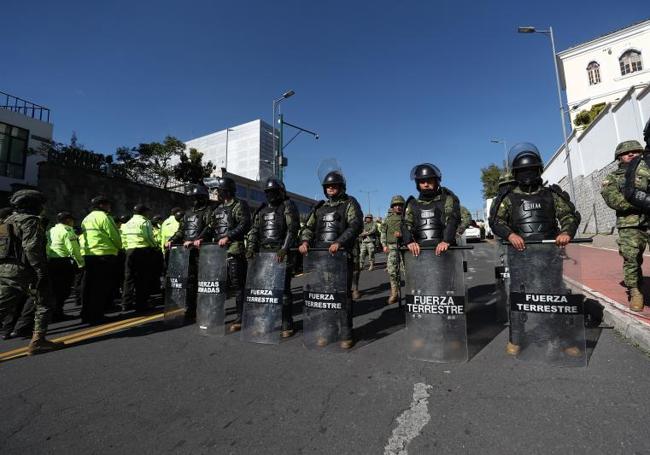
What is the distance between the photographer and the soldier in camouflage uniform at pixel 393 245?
6.38m

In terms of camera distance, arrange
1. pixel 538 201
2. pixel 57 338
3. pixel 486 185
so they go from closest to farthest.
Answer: pixel 538 201 < pixel 57 338 < pixel 486 185

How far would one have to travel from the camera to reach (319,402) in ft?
8.09

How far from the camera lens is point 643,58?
30.3 m

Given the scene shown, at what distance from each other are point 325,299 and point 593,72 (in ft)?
138

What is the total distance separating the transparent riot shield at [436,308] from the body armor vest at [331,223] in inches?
44.1

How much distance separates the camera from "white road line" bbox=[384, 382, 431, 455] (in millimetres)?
1910

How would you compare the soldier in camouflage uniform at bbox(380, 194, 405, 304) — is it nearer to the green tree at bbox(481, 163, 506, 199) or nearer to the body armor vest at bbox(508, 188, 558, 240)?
the body armor vest at bbox(508, 188, 558, 240)

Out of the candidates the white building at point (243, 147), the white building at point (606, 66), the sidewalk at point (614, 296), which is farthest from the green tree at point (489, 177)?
the sidewalk at point (614, 296)

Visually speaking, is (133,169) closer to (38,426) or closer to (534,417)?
(38,426)

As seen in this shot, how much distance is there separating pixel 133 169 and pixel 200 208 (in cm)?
1874

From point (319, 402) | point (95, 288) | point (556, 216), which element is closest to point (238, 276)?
point (95, 288)

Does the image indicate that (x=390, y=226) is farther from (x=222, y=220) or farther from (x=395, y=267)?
(x=222, y=220)

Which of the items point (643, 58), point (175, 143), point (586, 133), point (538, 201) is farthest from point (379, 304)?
point (643, 58)

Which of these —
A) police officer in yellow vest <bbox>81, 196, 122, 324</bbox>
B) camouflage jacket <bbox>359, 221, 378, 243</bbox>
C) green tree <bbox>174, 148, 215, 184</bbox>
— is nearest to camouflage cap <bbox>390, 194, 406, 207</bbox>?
camouflage jacket <bbox>359, 221, 378, 243</bbox>
